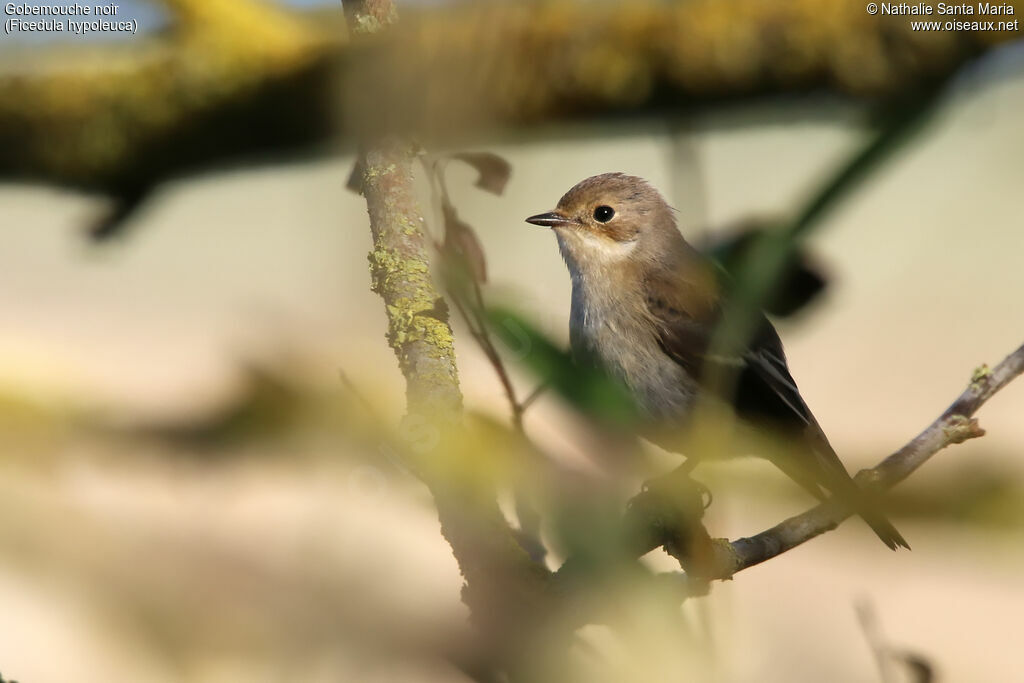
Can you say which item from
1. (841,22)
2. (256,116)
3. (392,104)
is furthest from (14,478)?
(256,116)

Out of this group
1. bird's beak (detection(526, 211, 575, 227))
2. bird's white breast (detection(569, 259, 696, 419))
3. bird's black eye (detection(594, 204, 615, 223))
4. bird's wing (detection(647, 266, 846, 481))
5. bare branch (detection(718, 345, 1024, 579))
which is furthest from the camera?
bird's black eye (detection(594, 204, 615, 223))

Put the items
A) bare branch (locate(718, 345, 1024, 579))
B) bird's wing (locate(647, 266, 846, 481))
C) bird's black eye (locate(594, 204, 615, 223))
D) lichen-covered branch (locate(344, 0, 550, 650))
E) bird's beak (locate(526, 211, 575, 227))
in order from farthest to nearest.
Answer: bird's black eye (locate(594, 204, 615, 223)), bird's beak (locate(526, 211, 575, 227)), bird's wing (locate(647, 266, 846, 481)), bare branch (locate(718, 345, 1024, 579)), lichen-covered branch (locate(344, 0, 550, 650))

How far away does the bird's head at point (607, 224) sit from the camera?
1365 millimetres

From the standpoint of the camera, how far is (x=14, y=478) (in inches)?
10.4

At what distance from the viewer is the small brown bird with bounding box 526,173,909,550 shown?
1.01 m

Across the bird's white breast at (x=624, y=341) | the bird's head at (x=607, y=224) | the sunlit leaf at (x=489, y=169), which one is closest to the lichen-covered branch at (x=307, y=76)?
the bird's head at (x=607, y=224)

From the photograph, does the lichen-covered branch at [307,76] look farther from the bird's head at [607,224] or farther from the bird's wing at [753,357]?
the bird's wing at [753,357]

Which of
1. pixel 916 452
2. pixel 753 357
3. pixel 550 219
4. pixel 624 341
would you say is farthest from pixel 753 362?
pixel 916 452

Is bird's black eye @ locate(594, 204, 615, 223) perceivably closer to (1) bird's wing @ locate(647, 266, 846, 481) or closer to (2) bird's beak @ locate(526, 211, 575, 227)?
(2) bird's beak @ locate(526, 211, 575, 227)

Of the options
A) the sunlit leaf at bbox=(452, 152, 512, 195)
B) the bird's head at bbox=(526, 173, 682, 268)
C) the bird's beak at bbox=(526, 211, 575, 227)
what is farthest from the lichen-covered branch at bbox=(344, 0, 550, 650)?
the bird's head at bbox=(526, 173, 682, 268)

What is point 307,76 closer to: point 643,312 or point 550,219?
point 550,219

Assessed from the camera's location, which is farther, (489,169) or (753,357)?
(753,357)

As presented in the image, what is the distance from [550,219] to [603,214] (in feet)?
0.35

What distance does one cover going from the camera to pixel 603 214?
4.58ft
